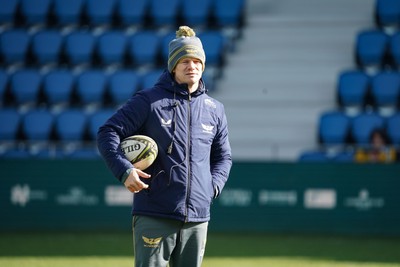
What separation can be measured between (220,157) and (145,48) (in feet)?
38.4

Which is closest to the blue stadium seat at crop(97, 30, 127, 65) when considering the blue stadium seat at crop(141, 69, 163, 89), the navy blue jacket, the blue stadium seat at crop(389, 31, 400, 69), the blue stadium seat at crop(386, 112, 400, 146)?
the blue stadium seat at crop(141, 69, 163, 89)

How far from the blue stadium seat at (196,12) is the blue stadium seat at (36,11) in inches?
116

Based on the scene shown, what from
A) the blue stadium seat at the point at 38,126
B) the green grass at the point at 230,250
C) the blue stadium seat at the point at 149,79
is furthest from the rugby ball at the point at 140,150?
the blue stadium seat at the point at 38,126

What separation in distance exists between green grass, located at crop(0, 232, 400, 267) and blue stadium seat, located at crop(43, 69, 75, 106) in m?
4.56

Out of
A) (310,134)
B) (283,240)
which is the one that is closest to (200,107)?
(283,240)

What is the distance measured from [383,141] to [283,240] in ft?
7.56

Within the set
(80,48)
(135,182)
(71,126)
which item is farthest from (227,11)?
(135,182)

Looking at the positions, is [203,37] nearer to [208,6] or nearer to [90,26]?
[208,6]

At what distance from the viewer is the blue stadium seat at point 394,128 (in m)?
14.3

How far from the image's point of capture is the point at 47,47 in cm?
1762

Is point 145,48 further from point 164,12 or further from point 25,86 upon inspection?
point 25,86

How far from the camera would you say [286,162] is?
42.5ft

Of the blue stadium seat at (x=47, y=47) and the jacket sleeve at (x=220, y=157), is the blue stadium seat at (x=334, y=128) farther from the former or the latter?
the jacket sleeve at (x=220, y=157)

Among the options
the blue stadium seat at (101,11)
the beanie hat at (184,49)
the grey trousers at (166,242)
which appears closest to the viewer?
the grey trousers at (166,242)
